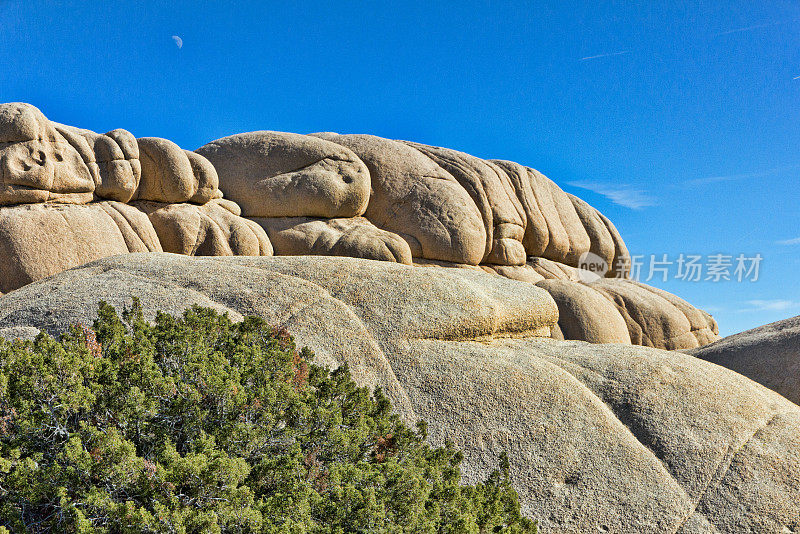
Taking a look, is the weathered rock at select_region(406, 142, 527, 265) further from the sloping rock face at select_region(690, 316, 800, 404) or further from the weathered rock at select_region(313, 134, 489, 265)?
the sloping rock face at select_region(690, 316, 800, 404)

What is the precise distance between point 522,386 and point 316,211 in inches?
405

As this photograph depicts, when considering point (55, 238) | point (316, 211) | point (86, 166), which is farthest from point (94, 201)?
point (316, 211)

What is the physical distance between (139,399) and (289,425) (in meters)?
0.93

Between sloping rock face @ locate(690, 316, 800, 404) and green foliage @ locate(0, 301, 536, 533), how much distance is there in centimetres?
770

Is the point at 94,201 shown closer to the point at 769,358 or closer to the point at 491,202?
the point at 491,202

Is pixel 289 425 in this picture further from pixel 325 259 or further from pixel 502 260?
pixel 502 260

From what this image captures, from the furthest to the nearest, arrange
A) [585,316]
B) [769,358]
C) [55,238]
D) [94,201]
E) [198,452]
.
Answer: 1. [585,316]
2. [94,201]
3. [55,238]
4. [769,358]
5. [198,452]

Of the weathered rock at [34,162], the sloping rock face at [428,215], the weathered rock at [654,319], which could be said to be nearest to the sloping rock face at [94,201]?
the weathered rock at [34,162]

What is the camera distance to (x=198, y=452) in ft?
10.7

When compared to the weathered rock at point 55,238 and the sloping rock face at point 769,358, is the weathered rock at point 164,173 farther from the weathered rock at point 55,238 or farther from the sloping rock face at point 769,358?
the sloping rock face at point 769,358

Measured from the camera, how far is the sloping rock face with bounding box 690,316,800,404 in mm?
9914

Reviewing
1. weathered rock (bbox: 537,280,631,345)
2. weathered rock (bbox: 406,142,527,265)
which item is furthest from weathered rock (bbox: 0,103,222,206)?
weathered rock (bbox: 537,280,631,345)

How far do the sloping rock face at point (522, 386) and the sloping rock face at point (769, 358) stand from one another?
3.34m

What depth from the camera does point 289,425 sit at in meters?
3.83
